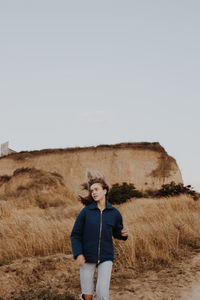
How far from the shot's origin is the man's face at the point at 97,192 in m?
3.13

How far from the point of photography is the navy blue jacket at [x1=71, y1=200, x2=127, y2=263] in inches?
116

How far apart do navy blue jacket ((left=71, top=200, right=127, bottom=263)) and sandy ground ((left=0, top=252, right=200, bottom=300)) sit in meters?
1.68

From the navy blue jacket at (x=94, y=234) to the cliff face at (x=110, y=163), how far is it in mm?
21391

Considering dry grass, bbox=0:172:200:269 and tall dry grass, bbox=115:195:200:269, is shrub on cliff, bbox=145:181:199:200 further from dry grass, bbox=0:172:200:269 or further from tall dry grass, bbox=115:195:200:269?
tall dry grass, bbox=115:195:200:269

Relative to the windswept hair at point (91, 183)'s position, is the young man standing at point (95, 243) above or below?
below

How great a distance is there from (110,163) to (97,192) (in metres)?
24.2

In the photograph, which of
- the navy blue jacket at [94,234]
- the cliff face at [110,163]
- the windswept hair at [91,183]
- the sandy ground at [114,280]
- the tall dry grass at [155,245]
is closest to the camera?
the navy blue jacket at [94,234]

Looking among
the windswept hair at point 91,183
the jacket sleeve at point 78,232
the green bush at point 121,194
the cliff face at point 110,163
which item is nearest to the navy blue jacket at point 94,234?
the jacket sleeve at point 78,232

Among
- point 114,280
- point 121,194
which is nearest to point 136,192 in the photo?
point 121,194

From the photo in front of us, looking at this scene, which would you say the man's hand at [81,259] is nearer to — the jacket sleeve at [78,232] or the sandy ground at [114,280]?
the jacket sleeve at [78,232]

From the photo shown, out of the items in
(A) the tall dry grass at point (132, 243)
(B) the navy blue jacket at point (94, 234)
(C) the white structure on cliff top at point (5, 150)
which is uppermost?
(C) the white structure on cliff top at point (5, 150)

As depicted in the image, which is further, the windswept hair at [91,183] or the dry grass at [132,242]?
the dry grass at [132,242]

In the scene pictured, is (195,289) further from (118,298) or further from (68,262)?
(68,262)

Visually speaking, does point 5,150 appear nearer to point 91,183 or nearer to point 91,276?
point 91,183
